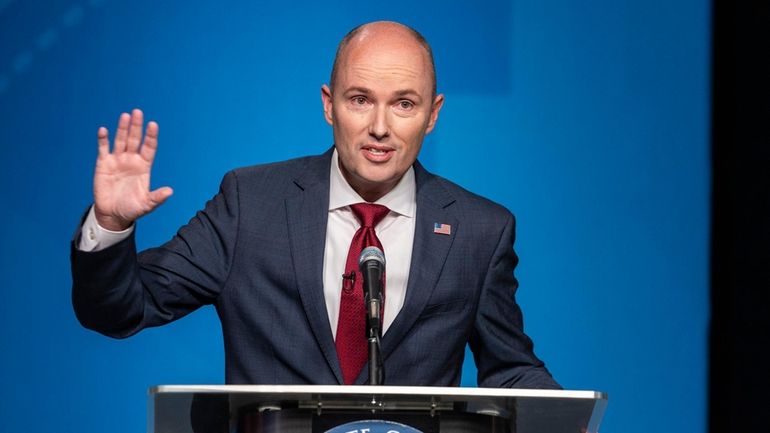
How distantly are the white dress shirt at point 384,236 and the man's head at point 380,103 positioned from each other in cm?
9

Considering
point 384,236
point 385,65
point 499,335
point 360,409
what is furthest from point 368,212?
point 360,409

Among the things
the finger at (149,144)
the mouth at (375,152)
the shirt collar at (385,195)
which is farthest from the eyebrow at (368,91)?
the finger at (149,144)

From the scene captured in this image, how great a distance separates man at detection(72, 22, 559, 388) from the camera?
248 centimetres

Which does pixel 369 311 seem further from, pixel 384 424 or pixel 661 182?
pixel 661 182

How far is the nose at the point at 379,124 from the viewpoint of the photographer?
250 cm

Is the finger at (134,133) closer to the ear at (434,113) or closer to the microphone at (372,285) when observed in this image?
the microphone at (372,285)

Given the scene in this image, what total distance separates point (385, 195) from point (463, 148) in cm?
95

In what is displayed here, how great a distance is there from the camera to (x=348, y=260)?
2.46m

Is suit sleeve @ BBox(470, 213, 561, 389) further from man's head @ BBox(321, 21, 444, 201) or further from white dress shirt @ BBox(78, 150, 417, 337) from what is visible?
man's head @ BBox(321, 21, 444, 201)

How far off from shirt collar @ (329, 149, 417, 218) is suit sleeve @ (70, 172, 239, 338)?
229 millimetres

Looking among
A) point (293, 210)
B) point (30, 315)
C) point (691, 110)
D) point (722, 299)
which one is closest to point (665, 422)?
point (722, 299)

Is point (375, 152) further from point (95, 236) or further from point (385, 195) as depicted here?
point (95, 236)

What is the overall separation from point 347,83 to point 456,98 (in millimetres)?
1094

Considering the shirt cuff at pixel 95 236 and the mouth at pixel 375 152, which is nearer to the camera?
the shirt cuff at pixel 95 236
